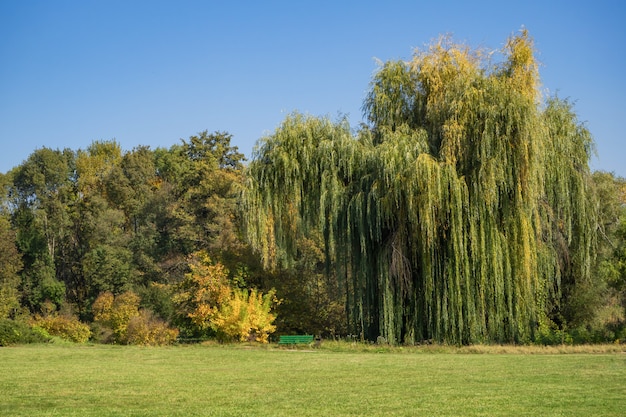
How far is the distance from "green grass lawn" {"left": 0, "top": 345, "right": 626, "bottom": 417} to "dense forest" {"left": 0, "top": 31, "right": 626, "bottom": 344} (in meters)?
3.56

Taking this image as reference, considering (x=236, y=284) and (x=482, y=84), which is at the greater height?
(x=482, y=84)

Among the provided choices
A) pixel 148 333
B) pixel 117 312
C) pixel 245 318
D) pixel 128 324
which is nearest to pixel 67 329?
pixel 117 312

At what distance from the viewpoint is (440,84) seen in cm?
2545

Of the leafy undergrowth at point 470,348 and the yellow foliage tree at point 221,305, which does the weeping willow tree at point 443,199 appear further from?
the yellow foliage tree at point 221,305

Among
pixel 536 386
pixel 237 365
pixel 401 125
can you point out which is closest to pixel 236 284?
pixel 401 125

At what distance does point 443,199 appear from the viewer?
22.8m

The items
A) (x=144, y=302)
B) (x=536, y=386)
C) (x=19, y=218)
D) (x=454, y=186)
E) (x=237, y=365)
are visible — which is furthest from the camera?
(x=19, y=218)

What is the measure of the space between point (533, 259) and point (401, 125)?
22.4 ft

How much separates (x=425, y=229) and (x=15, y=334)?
16493 millimetres

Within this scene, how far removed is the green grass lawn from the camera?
1083 cm

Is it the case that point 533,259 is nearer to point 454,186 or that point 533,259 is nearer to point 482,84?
point 454,186

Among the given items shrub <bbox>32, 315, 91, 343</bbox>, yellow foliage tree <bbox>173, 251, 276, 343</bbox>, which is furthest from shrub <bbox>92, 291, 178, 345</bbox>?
yellow foliage tree <bbox>173, 251, 276, 343</bbox>

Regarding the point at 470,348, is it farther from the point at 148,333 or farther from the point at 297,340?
the point at 148,333

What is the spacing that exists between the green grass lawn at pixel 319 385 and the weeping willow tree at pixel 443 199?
330 cm
